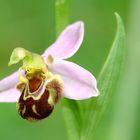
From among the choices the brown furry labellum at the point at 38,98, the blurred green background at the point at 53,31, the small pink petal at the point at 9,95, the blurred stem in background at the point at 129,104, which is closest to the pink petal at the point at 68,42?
the brown furry labellum at the point at 38,98

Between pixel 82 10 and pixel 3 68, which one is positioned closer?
pixel 3 68

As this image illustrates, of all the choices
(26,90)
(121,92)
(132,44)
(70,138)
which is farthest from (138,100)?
(26,90)

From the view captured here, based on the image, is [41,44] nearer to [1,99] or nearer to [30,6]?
[30,6]

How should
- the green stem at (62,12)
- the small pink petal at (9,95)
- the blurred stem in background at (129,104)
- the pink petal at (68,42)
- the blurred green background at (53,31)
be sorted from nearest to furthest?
the pink petal at (68,42), the green stem at (62,12), the small pink petal at (9,95), the blurred stem in background at (129,104), the blurred green background at (53,31)

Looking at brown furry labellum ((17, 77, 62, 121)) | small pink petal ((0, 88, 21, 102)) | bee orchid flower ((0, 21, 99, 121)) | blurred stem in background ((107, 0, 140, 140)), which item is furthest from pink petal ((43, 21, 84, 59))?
blurred stem in background ((107, 0, 140, 140))

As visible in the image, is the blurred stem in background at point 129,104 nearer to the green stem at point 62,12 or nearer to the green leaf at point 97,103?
the green leaf at point 97,103

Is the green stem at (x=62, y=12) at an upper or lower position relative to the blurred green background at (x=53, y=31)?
lower

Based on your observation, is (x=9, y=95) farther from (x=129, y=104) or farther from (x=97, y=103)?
(x=129, y=104)
